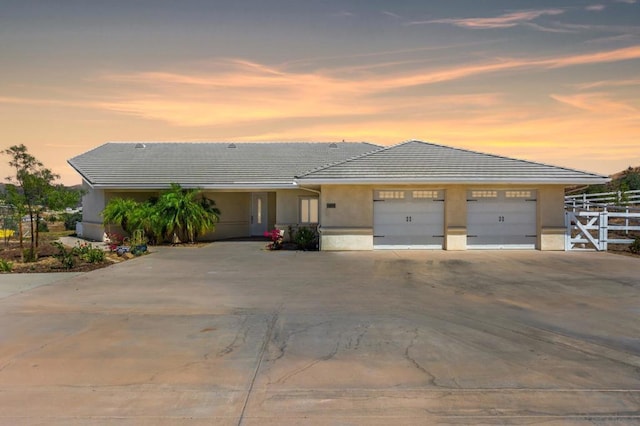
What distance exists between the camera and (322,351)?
258 inches

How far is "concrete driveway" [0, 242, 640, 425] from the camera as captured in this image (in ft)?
15.9

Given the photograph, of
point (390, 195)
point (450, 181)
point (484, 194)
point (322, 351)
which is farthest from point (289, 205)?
point (322, 351)

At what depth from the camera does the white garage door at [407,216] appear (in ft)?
62.8

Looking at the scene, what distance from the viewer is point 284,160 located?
85.0 ft

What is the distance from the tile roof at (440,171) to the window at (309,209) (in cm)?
412

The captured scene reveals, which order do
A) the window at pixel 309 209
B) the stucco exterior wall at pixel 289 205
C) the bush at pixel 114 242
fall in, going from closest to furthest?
the bush at pixel 114 242 < the stucco exterior wall at pixel 289 205 < the window at pixel 309 209

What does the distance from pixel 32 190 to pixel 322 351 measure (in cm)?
1358

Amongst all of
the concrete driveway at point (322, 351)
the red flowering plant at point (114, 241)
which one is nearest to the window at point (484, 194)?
the concrete driveway at point (322, 351)

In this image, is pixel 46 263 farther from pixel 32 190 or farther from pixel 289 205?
pixel 289 205

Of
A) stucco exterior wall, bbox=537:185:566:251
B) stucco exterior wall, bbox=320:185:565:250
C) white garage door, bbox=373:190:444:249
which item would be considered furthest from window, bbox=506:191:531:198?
white garage door, bbox=373:190:444:249

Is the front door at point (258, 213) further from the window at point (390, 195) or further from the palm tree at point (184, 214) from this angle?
the window at point (390, 195)

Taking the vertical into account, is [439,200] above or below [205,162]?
below

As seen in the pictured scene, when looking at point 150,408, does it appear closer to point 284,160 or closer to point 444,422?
point 444,422

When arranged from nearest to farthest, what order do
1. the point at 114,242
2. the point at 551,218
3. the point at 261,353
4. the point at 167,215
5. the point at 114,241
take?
the point at 261,353, the point at 114,242, the point at 551,218, the point at 114,241, the point at 167,215
